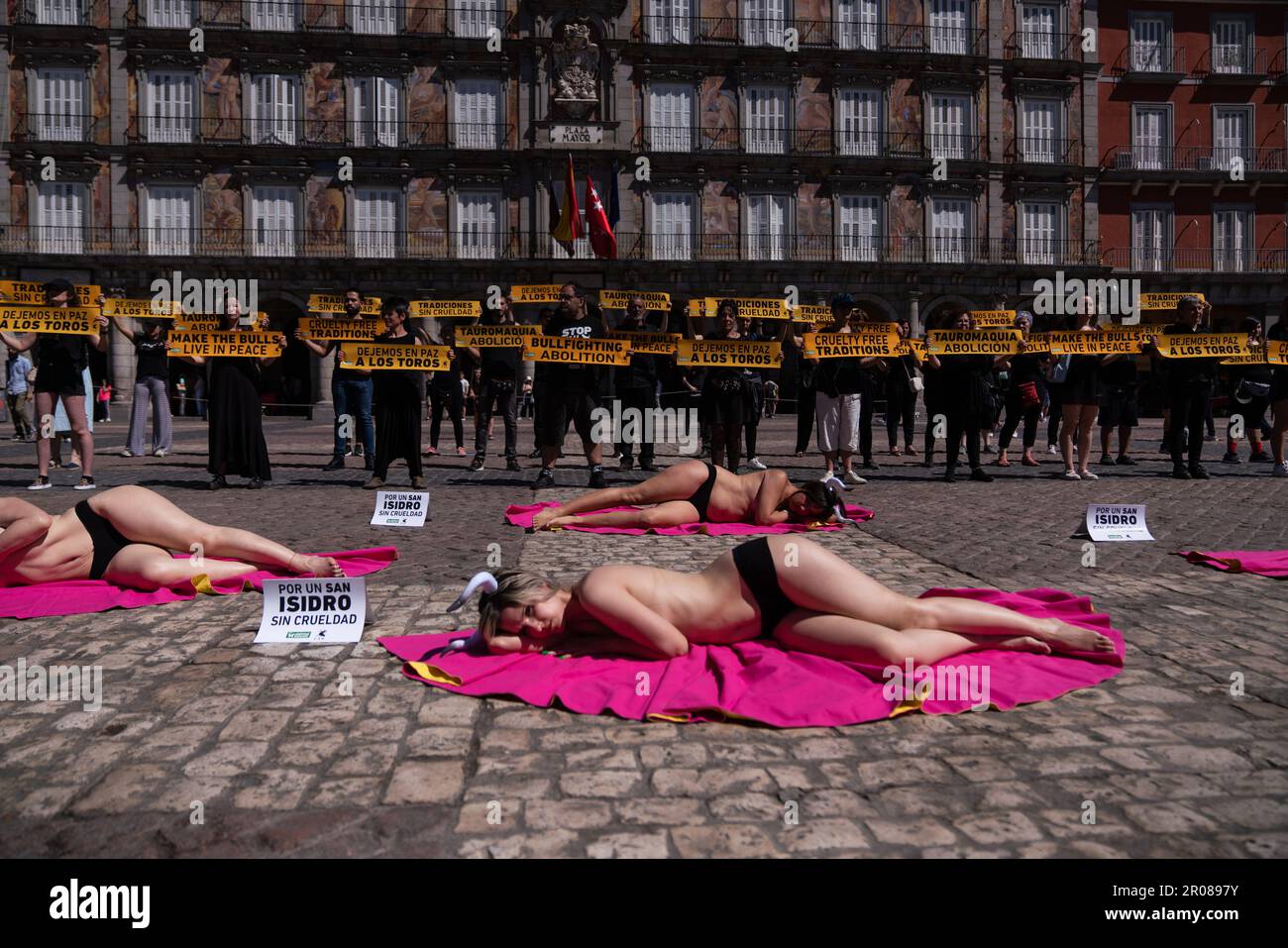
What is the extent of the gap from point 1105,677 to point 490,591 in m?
2.41

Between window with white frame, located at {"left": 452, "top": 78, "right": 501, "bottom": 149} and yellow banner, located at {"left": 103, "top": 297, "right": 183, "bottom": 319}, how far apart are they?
24417 mm

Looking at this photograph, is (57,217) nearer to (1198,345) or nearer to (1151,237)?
(1198,345)

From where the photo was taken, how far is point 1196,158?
39.8 metres

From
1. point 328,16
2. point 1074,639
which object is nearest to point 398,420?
point 1074,639

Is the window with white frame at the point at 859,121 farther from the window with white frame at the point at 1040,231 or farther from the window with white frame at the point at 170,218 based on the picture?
the window with white frame at the point at 170,218

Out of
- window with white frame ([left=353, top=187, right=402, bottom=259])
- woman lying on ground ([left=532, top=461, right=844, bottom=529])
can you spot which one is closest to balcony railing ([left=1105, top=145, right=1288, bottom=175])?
window with white frame ([left=353, top=187, right=402, bottom=259])

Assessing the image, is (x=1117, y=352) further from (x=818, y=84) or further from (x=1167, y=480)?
(x=818, y=84)

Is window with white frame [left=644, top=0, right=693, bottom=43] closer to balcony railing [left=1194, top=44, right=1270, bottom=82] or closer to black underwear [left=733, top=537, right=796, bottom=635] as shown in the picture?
balcony railing [left=1194, top=44, right=1270, bottom=82]

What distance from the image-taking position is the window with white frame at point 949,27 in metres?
37.6

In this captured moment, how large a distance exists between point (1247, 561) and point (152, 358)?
12.9 meters

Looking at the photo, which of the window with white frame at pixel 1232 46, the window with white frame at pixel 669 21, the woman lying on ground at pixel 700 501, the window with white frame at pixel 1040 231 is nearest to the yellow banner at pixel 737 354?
the woman lying on ground at pixel 700 501

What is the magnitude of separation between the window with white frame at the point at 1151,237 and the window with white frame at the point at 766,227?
1328 centimetres

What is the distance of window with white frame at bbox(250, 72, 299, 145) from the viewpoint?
3553 centimetres
